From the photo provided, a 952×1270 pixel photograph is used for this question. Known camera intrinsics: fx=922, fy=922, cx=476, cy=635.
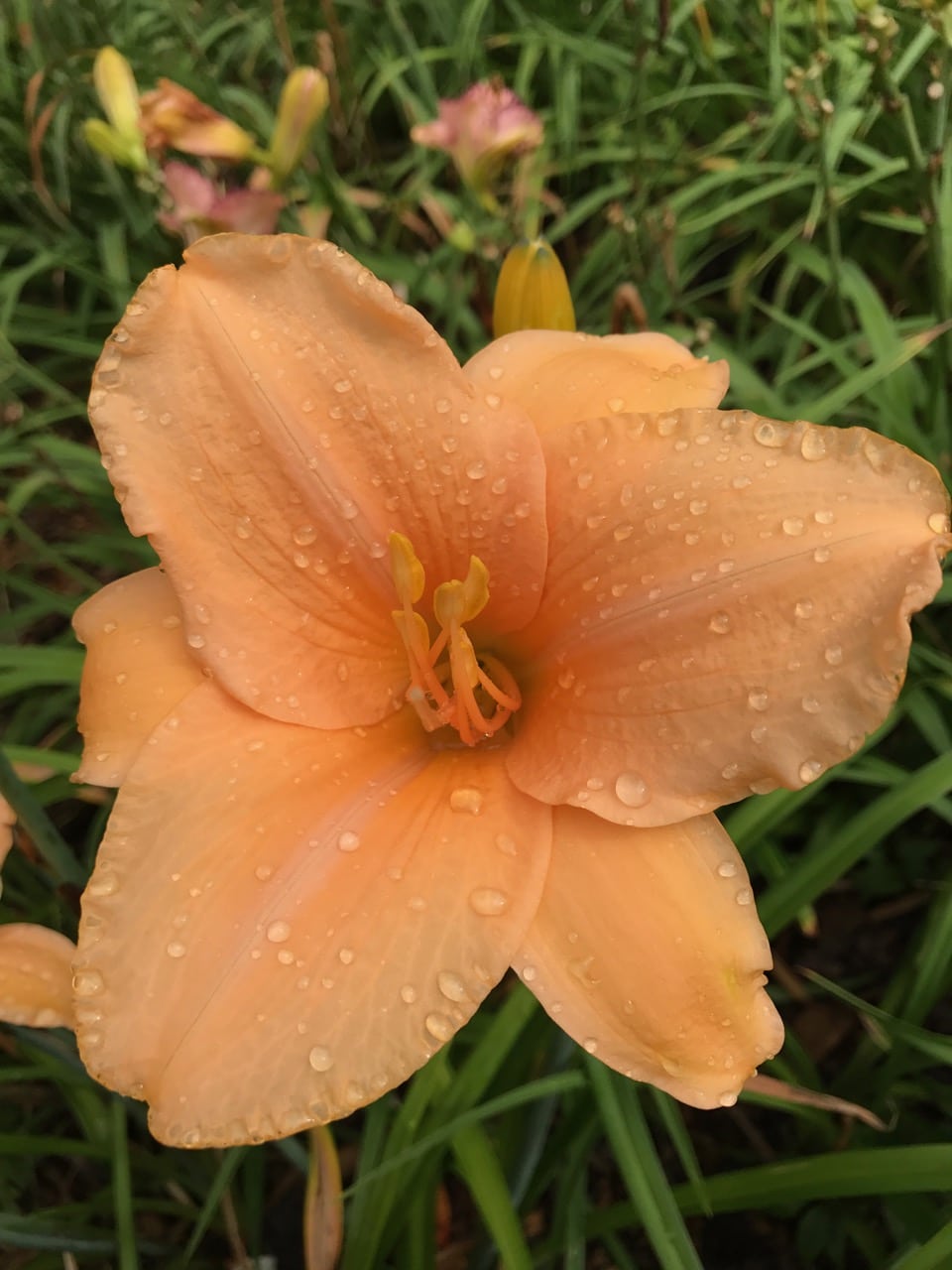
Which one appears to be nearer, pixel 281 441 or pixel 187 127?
pixel 281 441

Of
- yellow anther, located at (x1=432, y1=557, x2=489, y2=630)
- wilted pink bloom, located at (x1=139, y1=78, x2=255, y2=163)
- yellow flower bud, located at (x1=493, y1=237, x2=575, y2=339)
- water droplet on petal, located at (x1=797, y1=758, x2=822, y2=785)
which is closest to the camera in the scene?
water droplet on petal, located at (x1=797, y1=758, x2=822, y2=785)

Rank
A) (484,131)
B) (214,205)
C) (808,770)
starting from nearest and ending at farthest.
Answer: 1. (808,770)
2. (214,205)
3. (484,131)

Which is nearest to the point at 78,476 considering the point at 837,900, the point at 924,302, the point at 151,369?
the point at 151,369

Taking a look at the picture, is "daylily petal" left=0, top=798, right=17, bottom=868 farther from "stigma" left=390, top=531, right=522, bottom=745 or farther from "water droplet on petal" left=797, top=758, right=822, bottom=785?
"water droplet on petal" left=797, top=758, right=822, bottom=785

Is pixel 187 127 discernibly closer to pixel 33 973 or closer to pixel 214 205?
pixel 214 205

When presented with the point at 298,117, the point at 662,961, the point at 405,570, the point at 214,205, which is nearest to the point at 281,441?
the point at 405,570

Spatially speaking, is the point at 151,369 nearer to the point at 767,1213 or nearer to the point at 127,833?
the point at 127,833

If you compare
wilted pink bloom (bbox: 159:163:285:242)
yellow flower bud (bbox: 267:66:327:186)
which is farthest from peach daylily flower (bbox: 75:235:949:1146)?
yellow flower bud (bbox: 267:66:327:186)
